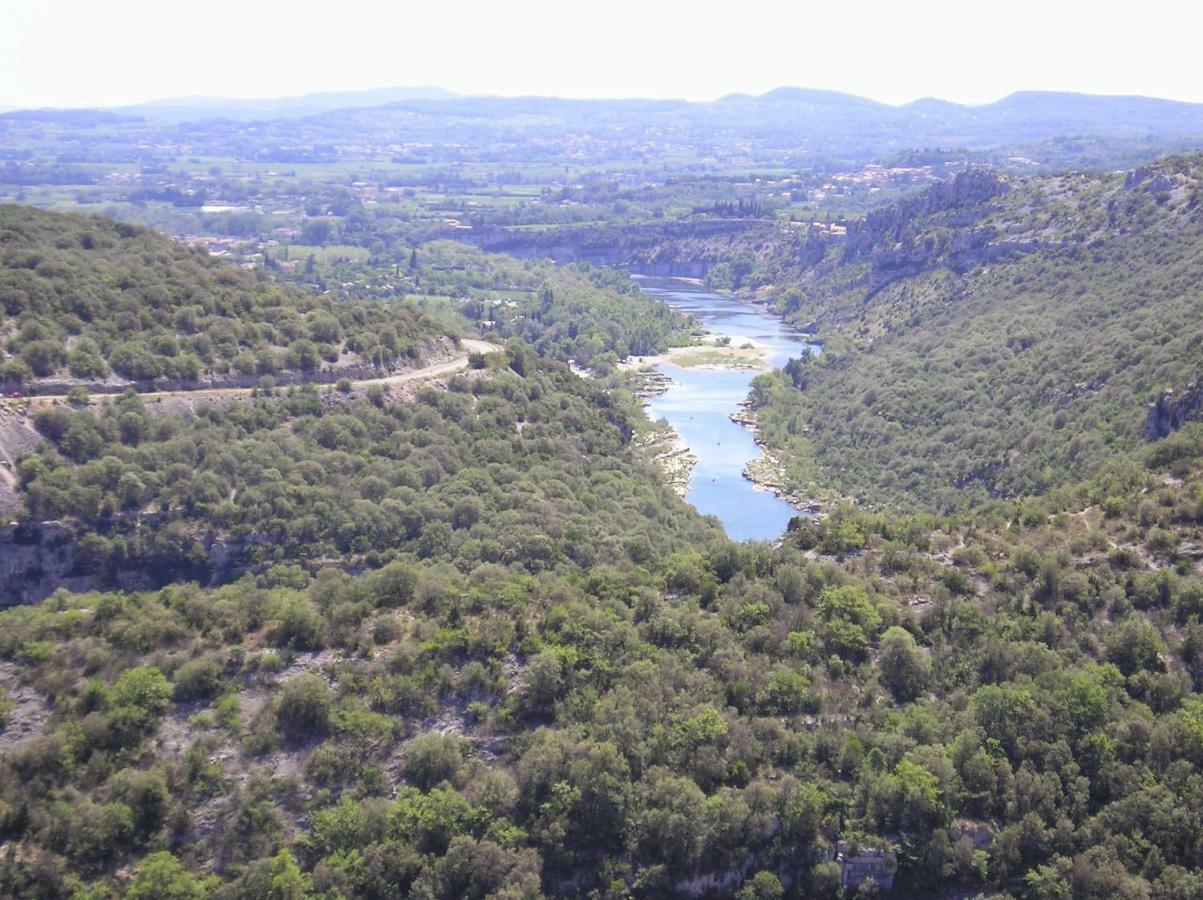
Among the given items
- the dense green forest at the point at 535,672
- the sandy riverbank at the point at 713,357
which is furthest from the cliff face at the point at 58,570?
the sandy riverbank at the point at 713,357

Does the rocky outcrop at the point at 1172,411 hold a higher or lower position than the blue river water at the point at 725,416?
higher

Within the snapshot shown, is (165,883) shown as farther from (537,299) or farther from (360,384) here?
(537,299)

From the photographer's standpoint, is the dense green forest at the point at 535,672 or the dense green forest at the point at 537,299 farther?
the dense green forest at the point at 537,299

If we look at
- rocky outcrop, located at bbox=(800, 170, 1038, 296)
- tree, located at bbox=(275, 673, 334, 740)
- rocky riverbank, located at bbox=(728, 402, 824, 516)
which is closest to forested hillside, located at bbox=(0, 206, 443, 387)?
rocky riverbank, located at bbox=(728, 402, 824, 516)

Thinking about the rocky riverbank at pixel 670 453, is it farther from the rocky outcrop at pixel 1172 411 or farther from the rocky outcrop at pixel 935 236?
the rocky outcrop at pixel 935 236

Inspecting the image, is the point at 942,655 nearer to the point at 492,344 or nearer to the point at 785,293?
the point at 492,344

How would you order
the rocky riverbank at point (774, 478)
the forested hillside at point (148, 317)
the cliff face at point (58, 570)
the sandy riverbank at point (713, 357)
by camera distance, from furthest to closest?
the sandy riverbank at point (713, 357)
the rocky riverbank at point (774, 478)
the forested hillside at point (148, 317)
the cliff face at point (58, 570)
